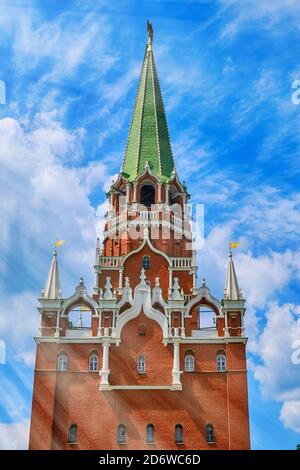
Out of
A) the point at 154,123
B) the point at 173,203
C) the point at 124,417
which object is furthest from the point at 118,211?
the point at 124,417

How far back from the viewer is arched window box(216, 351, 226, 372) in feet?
120

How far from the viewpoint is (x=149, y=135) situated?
50.0 metres

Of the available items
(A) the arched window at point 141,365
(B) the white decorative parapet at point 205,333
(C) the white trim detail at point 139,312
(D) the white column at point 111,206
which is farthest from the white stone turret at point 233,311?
(D) the white column at point 111,206

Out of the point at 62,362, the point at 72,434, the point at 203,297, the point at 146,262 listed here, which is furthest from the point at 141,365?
the point at 146,262

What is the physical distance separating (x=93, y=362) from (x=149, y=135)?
821 inches

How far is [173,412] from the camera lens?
35281 mm

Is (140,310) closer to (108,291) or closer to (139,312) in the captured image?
Result: (139,312)

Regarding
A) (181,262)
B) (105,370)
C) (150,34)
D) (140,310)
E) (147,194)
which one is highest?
(150,34)

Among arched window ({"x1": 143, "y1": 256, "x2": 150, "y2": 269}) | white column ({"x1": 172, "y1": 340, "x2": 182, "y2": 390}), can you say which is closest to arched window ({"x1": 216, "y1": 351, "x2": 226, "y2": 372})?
white column ({"x1": 172, "y1": 340, "x2": 182, "y2": 390})

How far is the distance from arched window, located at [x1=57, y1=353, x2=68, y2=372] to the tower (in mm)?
62

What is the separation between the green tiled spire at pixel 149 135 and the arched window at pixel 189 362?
15027mm

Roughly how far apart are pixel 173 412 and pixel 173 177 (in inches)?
752
